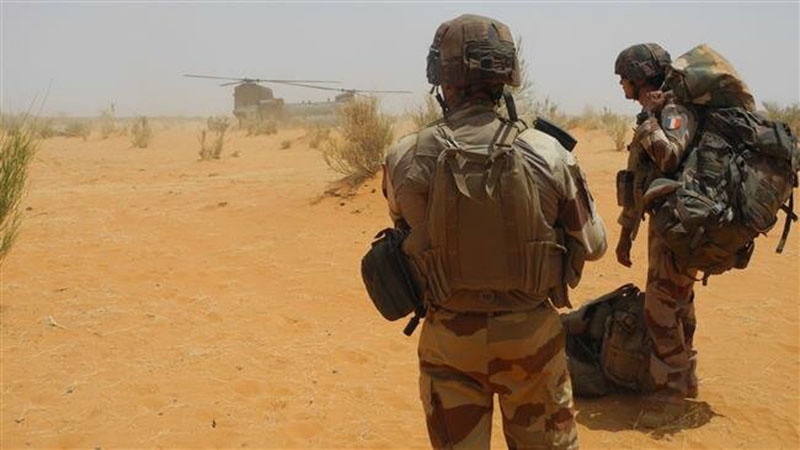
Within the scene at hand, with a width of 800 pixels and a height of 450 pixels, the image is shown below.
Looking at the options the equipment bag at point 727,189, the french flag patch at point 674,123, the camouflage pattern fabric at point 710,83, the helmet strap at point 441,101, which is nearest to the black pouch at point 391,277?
the helmet strap at point 441,101

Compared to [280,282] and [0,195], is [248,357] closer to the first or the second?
[280,282]

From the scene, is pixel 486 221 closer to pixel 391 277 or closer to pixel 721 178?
pixel 391 277

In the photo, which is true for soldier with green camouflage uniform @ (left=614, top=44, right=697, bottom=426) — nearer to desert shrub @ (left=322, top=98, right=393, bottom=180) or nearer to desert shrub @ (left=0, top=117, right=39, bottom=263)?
desert shrub @ (left=0, top=117, right=39, bottom=263)

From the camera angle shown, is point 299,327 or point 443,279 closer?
point 443,279

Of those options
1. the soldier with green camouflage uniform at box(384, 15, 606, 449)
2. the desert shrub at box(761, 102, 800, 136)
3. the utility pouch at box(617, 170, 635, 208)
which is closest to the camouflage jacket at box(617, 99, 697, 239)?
the utility pouch at box(617, 170, 635, 208)

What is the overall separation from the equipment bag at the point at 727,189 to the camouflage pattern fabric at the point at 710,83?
0.22 ft

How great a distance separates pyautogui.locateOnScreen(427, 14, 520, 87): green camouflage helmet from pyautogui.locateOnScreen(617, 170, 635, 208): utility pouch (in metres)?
1.65

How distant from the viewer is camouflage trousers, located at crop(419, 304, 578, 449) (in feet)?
7.59

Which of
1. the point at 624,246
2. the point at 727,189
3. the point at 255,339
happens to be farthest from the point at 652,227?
the point at 255,339

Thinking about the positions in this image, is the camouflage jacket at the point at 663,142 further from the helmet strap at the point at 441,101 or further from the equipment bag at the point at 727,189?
the helmet strap at the point at 441,101

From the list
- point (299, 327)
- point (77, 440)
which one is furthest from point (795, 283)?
point (77, 440)

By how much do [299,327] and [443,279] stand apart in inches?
135

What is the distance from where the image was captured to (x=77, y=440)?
377cm

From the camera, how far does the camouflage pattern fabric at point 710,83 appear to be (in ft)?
11.4
